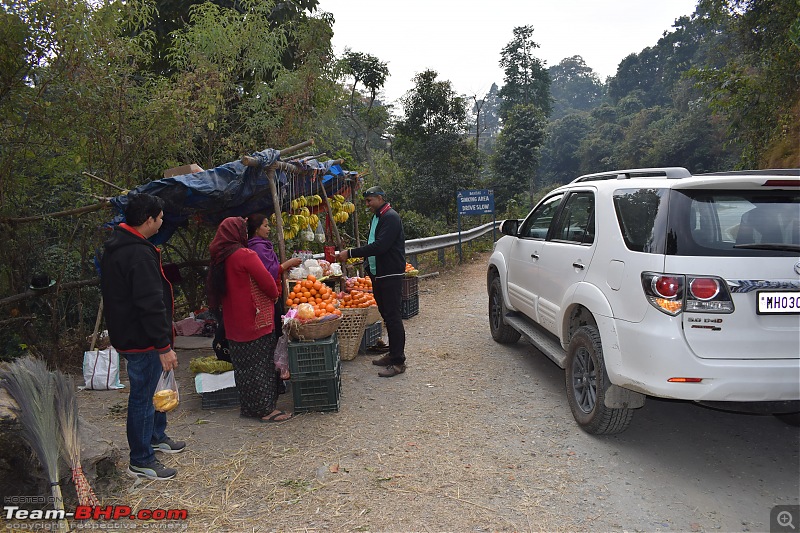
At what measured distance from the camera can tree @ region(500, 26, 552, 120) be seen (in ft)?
162

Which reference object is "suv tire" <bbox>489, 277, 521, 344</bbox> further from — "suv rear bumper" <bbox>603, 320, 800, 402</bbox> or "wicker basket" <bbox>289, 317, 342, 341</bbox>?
"suv rear bumper" <bbox>603, 320, 800, 402</bbox>

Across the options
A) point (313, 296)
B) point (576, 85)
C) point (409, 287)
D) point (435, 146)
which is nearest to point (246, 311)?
point (313, 296)

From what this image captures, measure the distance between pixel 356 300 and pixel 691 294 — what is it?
12.8ft

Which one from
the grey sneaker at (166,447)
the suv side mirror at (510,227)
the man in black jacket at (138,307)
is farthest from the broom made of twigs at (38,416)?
the suv side mirror at (510,227)

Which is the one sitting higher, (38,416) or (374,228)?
(374,228)

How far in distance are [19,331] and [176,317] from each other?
2267 mm

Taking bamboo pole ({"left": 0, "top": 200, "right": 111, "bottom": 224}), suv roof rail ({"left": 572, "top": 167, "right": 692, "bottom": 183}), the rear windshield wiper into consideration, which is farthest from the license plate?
bamboo pole ({"left": 0, "top": 200, "right": 111, "bottom": 224})

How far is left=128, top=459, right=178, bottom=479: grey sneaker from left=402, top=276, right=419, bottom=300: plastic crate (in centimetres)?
537

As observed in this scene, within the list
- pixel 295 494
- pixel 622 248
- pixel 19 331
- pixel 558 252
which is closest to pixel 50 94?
pixel 19 331

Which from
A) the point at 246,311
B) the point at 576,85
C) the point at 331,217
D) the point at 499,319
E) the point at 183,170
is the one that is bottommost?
the point at 499,319

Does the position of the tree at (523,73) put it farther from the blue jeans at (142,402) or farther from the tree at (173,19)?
the blue jeans at (142,402)

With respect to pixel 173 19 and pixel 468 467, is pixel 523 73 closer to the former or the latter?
pixel 173 19

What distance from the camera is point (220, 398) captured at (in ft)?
16.9

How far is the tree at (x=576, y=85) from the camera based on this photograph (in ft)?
353
